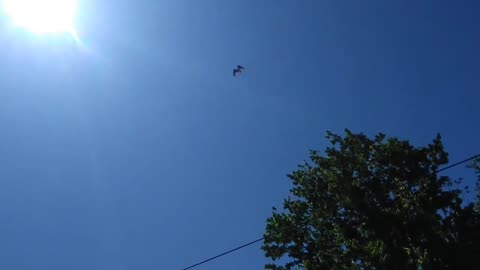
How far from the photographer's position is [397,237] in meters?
18.2

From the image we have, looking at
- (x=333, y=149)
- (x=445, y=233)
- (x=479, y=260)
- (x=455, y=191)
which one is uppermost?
(x=333, y=149)

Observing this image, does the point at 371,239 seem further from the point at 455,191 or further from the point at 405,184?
the point at 455,191

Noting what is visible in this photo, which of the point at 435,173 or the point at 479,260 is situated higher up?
the point at 435,173

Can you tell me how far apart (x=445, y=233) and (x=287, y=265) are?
5.98 m

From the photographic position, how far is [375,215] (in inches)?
731

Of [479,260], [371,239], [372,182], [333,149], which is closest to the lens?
[479,260]

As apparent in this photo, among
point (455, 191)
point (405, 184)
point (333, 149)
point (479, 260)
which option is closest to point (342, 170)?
point (333, 149)

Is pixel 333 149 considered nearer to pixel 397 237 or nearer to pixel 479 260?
pixel 397 237

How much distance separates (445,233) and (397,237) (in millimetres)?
1671

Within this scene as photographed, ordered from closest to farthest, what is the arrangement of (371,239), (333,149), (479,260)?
(479,260) → (371,239) → (333,149)

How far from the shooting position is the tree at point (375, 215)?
693 inches

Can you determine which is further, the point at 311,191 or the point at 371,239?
the point at 311,191

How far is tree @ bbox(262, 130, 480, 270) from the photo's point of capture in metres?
17.6

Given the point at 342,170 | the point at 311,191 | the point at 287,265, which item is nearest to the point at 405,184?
the point at 342,170
